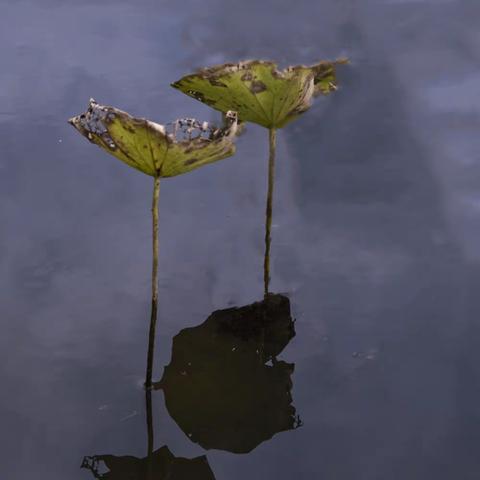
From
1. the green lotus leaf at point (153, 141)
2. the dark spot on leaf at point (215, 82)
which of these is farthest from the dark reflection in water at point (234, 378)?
the dark spot on leaf at point (215, 82)

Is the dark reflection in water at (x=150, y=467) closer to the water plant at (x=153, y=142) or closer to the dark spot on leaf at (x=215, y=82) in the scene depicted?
the water plant at (x=153, y=142)

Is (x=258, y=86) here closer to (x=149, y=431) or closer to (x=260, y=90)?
(x=260, y=90)

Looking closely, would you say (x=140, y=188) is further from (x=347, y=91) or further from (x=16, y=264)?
(x=347, y=91)

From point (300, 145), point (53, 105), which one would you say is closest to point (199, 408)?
point (300, 145)

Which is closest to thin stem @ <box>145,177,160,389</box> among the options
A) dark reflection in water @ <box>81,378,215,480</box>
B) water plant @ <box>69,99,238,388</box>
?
water plant @ <box>69,99,238,388</box>

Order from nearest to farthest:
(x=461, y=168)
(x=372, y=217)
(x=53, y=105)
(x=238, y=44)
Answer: (x=372, y=217) < (x=461, y=168) < (x=53, y=105) < (x=238, y=44)

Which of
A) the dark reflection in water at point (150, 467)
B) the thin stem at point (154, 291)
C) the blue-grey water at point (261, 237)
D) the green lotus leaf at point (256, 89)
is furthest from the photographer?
the green lotus leaf at point (256, 89)

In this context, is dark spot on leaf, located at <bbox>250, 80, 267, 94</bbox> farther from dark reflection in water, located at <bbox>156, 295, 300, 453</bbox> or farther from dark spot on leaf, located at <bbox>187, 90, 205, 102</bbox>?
dark reflection in water, located at <bbox>156, 295, 300, 453</bbox>
